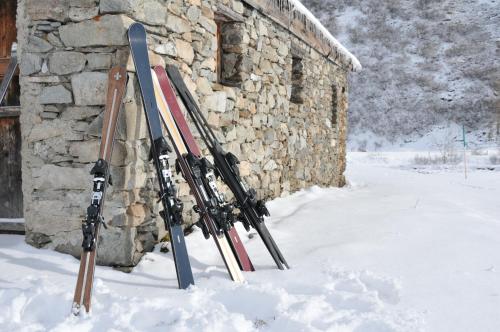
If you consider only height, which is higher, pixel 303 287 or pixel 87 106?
pixel 87 106

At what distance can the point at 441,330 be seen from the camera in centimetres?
197

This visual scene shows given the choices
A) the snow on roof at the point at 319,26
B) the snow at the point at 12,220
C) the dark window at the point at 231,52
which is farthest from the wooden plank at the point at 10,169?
the snow on roof at the point at 319,26

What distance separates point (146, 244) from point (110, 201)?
402mm

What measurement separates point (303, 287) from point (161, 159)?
1120 millimetres

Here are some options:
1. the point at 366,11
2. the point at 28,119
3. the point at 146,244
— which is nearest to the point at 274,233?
the point at 146,244

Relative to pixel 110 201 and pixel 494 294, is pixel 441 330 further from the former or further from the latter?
pixel 110 201

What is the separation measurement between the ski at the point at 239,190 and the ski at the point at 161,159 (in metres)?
0.39

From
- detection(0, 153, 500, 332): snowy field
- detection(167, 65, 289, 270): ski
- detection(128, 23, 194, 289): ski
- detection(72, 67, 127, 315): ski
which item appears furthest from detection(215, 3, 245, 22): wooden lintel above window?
detection(0, 153, 500, 332): snowy field

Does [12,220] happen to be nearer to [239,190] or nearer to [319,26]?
[239,190]

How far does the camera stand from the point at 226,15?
4203 millimetres

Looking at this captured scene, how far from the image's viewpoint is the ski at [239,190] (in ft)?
9.96

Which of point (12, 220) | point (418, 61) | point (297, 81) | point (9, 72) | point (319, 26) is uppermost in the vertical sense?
point (418, 61)

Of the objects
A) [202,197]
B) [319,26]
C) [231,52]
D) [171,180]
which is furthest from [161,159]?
[319,26]

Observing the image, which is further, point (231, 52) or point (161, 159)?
point (231, 52)
